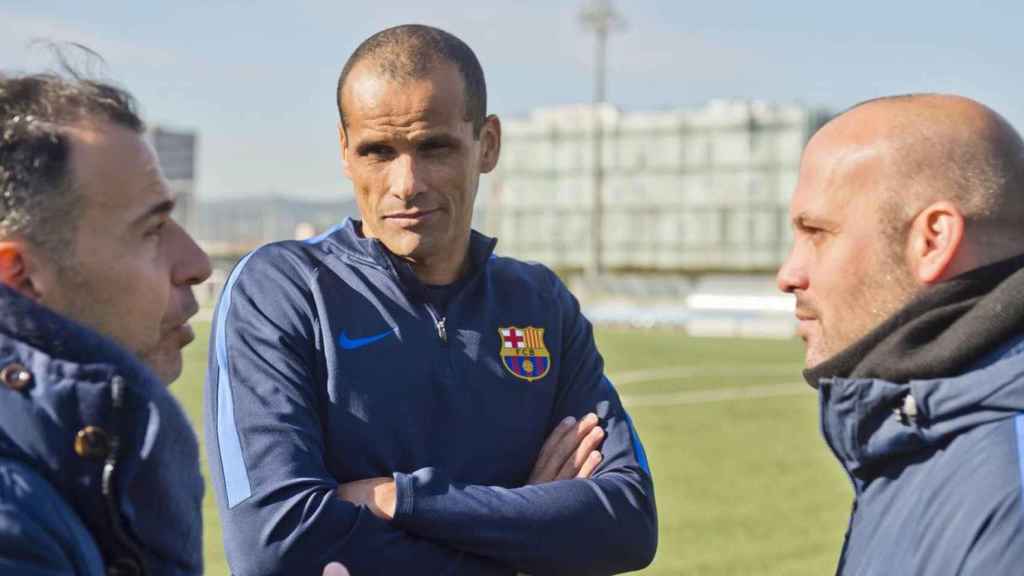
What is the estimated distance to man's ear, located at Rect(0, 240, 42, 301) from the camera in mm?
2193

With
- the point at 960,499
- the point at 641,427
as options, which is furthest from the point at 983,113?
the point at 641,427

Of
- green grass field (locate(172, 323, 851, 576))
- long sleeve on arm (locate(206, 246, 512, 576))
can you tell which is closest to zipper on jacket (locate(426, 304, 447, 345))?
long sleeve on arm (locate(206, 246, 512, 576))

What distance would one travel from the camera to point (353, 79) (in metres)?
3.69

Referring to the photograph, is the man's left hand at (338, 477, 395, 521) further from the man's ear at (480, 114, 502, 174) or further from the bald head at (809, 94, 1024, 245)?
the bald head at (809, 94, 1024, 245)

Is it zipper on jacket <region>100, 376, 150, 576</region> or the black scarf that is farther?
the black scarf

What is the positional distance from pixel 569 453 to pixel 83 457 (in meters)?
1.75

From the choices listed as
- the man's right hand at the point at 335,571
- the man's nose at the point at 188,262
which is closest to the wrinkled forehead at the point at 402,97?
the man's nose at the point at 188,262

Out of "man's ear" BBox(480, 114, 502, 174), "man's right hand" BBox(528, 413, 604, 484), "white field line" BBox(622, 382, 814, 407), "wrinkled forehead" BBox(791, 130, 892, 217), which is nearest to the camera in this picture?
"wrinkled forehead" BBox(791, 130, 892, 217)

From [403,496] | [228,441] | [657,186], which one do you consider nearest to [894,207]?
[403,496]

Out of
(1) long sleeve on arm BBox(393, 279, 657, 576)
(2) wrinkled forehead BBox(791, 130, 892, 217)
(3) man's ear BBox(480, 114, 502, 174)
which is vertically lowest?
(1) long sleeve on arm BBox(393, 279, 657, 576)

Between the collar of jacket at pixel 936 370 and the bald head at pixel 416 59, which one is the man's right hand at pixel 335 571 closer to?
the collar of jacket at pixel 936 370

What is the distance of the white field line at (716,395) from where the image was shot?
55.5 feet

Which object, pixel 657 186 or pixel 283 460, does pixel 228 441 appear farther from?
pixel 657 186

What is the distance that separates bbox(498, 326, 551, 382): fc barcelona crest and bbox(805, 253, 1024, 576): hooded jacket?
102cm
